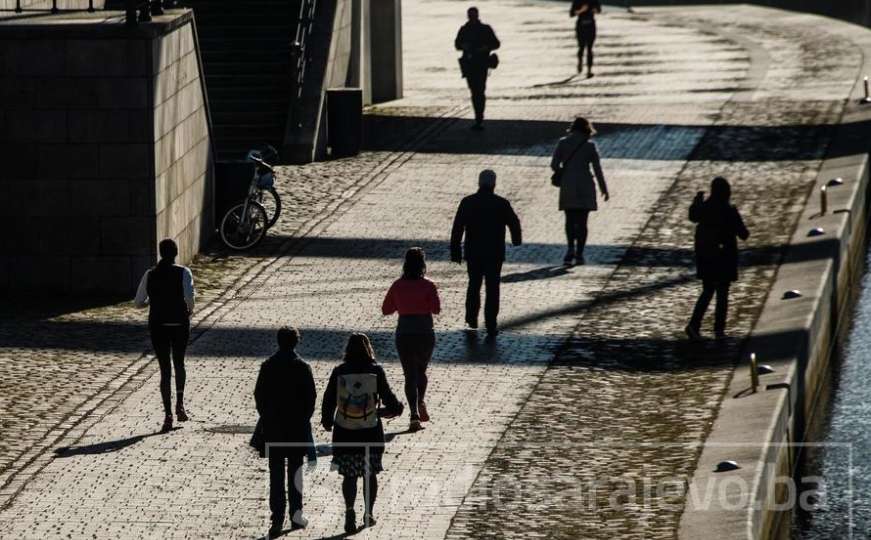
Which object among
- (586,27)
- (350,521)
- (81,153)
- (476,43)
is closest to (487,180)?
(81,153)

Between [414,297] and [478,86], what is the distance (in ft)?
52.8

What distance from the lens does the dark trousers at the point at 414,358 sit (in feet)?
48.6

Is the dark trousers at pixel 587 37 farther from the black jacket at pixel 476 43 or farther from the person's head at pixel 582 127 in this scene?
the person's head at pixel 582 127

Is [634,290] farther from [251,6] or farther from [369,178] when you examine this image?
[251,6]

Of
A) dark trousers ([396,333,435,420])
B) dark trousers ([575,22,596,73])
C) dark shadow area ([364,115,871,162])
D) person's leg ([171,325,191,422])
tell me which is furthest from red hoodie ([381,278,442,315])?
dark trousers ([575,22,596,73])

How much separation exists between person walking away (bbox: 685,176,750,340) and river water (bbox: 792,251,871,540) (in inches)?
56.1

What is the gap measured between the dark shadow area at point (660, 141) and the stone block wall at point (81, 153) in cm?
969

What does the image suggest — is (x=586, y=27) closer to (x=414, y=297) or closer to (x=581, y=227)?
(x=581, y=227)

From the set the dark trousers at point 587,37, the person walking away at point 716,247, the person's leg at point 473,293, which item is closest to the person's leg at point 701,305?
the person walking away at point 716,247

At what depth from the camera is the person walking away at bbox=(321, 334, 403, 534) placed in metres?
12.3

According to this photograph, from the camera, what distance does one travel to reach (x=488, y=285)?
17.9 meters

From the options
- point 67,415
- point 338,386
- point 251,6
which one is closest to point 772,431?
point 338,386

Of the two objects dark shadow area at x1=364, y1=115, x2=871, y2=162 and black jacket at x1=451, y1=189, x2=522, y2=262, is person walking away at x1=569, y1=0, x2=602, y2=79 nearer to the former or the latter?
dark shadow area at x1=364, y1=115, x2=871, y2=162

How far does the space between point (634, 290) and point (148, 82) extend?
218 inches
